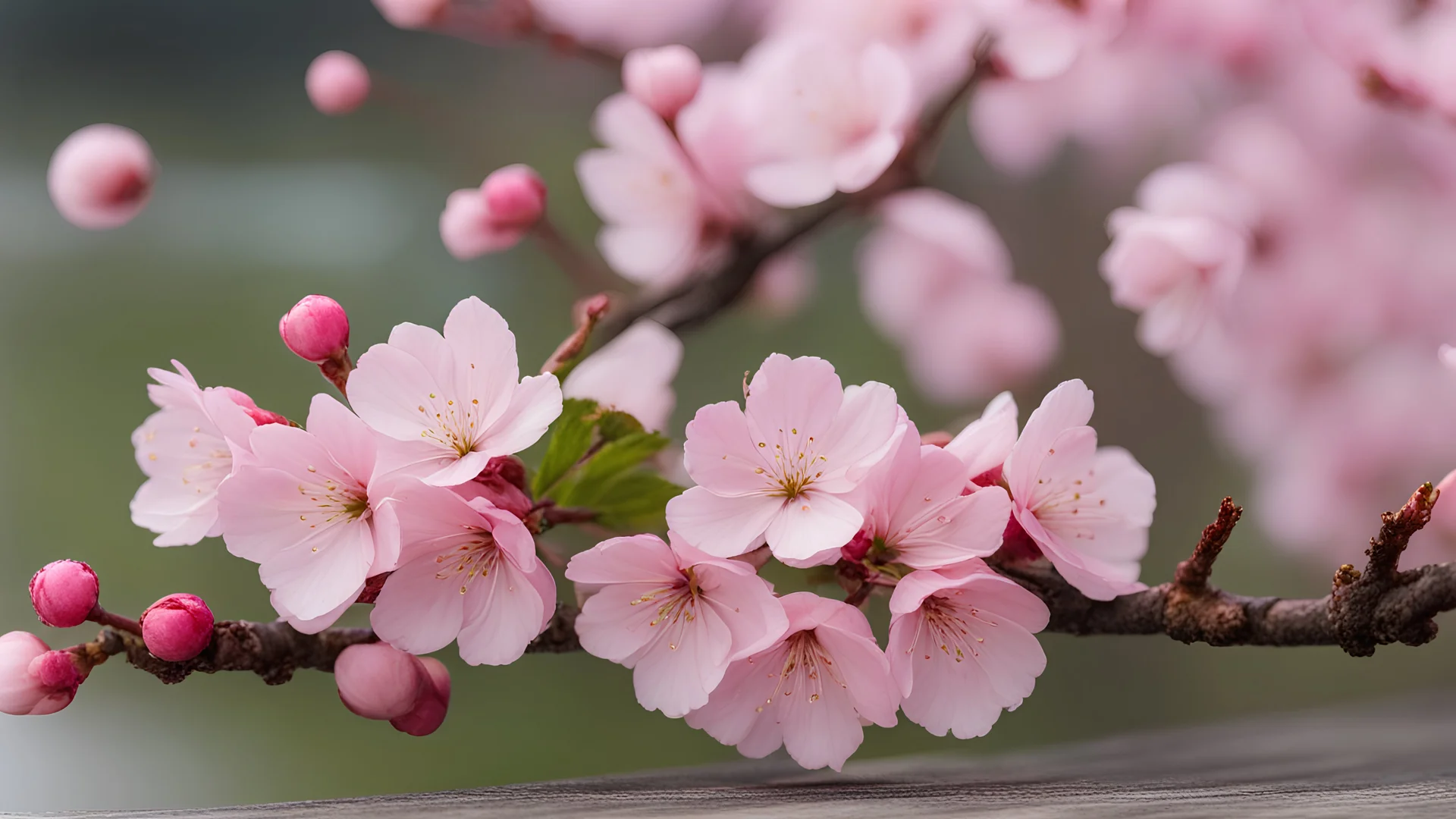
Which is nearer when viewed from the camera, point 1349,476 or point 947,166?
point 1349,476

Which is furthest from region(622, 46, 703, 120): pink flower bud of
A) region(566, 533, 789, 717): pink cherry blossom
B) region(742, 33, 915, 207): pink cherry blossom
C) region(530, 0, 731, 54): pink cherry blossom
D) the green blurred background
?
the green blurred background

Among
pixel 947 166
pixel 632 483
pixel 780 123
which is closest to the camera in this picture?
pixel 632 483

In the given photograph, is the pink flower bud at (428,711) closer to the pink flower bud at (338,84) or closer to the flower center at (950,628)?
the flower center at (950,628)

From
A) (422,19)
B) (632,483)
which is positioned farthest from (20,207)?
(632,483)

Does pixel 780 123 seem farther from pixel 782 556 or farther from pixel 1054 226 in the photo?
pixel 1054 226

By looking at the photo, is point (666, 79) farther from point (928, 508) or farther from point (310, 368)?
point (310, 368)
